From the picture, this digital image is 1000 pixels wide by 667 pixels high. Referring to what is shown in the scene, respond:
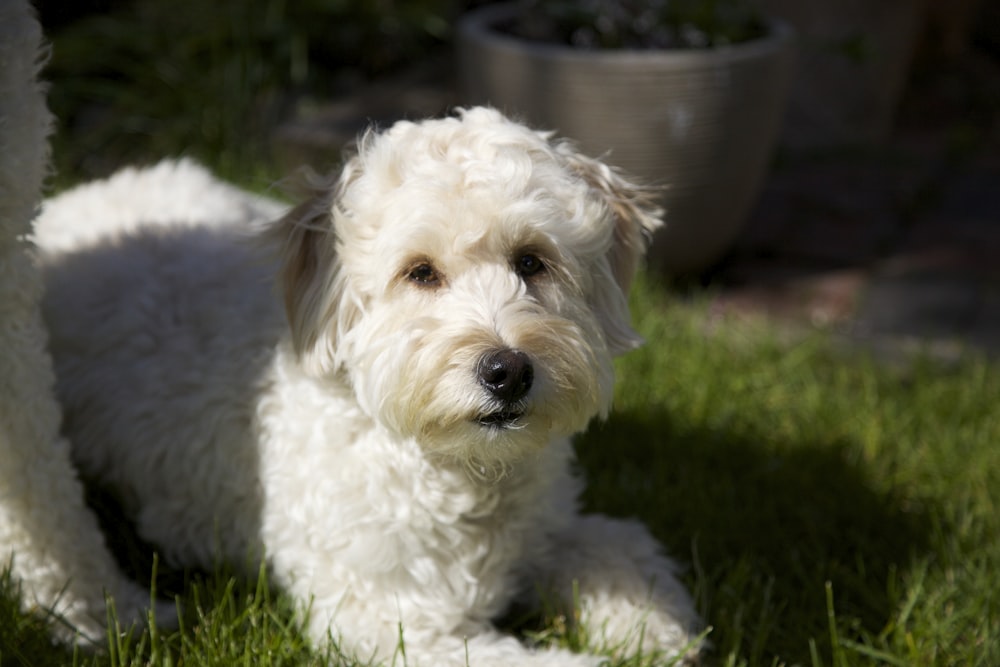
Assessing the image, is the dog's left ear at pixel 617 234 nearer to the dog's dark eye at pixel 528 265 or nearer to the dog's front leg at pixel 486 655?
the dog's dark eye at pixel 528 265

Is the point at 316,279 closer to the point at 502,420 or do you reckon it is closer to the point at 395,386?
the point at 395,386

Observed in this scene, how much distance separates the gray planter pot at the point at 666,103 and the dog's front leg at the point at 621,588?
1.89m

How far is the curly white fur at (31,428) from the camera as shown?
6.77 ft

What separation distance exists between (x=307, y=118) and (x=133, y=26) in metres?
1.17

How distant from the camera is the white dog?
7.19 feet

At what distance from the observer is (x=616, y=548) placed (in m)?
2.76

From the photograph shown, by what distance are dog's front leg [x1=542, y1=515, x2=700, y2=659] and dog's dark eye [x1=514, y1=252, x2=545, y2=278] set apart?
0.75 meters

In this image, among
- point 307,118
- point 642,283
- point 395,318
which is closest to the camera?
point 395,318

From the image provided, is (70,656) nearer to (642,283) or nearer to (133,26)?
(642,283)

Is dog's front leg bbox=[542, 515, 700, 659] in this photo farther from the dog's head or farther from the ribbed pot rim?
the ribbed pot rim

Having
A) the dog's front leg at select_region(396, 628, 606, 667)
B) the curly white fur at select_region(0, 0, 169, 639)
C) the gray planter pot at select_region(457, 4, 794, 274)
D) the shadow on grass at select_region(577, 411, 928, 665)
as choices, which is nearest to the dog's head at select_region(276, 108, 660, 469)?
the dog's front leg at select_region(396, 628, 606, 667)

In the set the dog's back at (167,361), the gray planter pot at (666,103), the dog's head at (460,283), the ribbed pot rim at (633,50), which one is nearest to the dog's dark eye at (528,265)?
the dog's head at (460,283)

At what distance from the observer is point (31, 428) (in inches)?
92.2

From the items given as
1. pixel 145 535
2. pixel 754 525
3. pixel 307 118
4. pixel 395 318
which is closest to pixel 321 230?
pixel 395 318
